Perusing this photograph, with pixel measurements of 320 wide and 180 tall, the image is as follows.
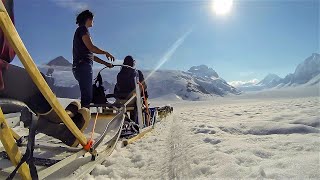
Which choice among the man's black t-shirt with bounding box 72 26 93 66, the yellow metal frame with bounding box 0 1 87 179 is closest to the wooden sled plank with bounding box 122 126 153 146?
the man's black t-shirt with bounding box 72 26 93 66

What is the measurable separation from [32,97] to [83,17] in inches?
78.6

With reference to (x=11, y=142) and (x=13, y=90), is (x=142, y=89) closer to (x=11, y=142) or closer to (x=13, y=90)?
(x=13, y=90)

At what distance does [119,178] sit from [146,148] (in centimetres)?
115

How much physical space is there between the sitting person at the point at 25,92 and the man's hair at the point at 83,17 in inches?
64.8

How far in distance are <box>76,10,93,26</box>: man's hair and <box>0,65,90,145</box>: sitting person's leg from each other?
1893 millimetres

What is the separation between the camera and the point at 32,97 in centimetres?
210

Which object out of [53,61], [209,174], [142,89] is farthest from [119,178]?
[53,61]

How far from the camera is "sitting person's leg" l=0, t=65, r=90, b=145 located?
194cm

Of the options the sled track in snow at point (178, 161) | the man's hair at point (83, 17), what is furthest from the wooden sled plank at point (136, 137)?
the man's hair at point (83, 17)

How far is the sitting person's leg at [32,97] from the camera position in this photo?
1938mm

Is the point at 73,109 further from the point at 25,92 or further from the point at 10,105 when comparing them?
the point at 10,105

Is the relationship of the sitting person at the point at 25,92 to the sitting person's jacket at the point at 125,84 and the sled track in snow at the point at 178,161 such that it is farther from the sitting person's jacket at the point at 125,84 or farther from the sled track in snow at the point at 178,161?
the sitting person's jacket at the point at 125,84

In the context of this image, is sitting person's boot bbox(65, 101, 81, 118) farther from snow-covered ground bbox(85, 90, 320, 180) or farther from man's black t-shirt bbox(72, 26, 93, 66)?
man's black t-shirt bbox(72, 26, 93, 66)

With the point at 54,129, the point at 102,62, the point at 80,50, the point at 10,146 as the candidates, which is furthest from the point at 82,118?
the point at 102,62
